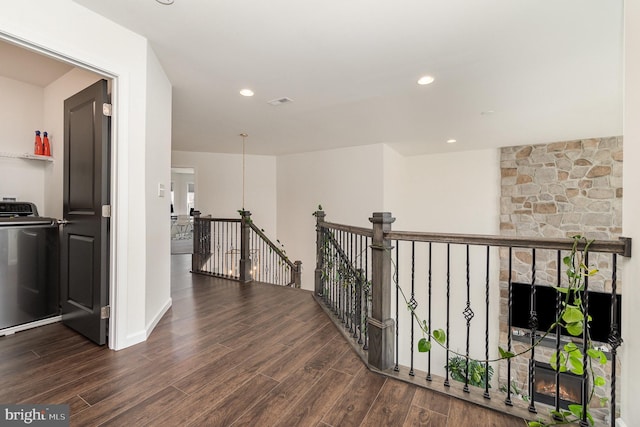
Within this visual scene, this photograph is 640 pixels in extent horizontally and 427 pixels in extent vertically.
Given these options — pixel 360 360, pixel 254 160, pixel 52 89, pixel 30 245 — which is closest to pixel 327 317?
pixel 360 360

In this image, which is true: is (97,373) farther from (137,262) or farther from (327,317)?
(327,317)

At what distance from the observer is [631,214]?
138 centimetres

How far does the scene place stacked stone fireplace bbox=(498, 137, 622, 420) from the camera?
4.79m

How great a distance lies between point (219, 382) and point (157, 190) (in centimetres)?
176

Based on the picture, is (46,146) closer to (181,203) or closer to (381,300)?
(381,300)

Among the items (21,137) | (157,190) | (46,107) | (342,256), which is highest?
(46,107)

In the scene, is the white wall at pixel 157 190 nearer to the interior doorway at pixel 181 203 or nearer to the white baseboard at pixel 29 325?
the white baseboard at pixel 29 325

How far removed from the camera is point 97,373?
1.90 m

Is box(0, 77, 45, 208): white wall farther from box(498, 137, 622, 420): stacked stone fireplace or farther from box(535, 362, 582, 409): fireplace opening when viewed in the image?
box(535, 362, 582, 409): fireplace opening

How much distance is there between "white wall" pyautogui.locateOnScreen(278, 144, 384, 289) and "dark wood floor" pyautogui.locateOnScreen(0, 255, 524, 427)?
3.28 metres

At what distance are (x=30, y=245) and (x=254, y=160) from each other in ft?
15.2

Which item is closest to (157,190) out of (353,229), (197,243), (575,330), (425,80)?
(353,229)

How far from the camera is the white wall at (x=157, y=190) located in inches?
94.8

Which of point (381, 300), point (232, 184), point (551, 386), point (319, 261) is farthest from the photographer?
point (232, 184)
